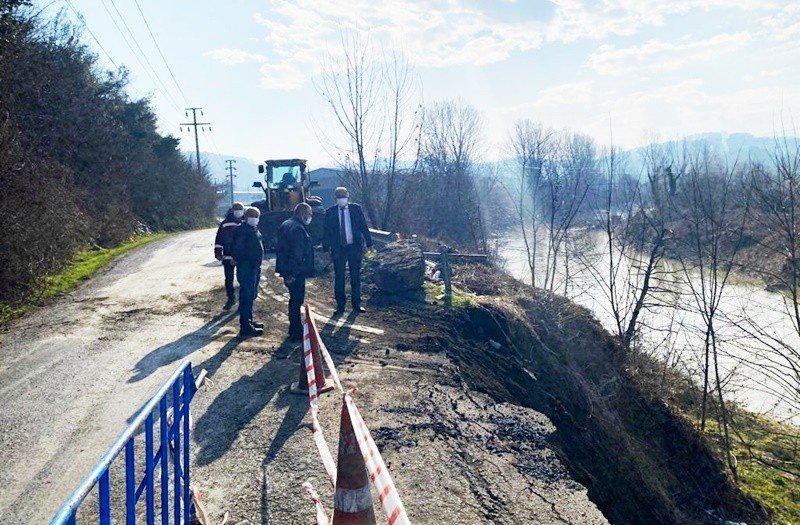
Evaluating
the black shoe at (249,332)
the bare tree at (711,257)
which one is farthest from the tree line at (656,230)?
the black shoe at (249,332)

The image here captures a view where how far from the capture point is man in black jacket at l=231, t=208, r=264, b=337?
7.44m

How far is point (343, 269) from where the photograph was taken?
355 inches

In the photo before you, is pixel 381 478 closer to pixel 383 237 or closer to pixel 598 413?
pixel 598 413

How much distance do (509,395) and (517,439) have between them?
241 cm

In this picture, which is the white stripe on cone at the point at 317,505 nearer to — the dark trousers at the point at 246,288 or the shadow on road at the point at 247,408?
the shadow on road at the point at 247,408

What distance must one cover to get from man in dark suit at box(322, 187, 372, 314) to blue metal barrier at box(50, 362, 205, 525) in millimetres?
5230

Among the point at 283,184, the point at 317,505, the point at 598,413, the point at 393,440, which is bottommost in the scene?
the point at 598,413

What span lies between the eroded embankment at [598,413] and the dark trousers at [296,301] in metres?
2.25

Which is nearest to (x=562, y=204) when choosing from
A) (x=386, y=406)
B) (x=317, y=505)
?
(x=386, y=406)

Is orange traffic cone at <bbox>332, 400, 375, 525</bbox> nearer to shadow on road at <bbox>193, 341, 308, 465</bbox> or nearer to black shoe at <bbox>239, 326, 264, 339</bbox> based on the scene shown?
shadow on road at <bbox>193, 341, 308, 465</bbox>

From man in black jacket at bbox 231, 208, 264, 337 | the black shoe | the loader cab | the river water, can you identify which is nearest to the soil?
the black shoe

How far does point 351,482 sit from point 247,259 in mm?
4723

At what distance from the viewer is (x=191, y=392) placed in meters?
3.56

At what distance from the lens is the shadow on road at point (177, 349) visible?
6410 mm
